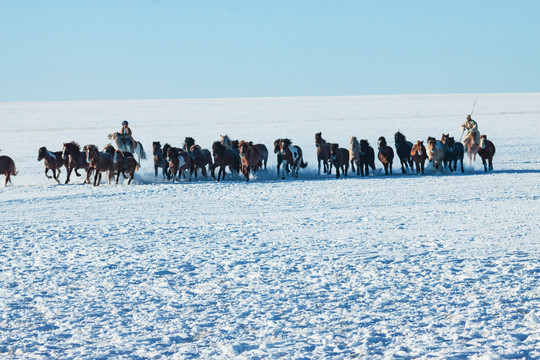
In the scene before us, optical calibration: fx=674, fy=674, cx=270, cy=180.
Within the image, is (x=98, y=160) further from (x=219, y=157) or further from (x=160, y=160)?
(x=219, y=157)

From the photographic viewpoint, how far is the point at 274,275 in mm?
6980

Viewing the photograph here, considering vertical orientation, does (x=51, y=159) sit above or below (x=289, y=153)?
above

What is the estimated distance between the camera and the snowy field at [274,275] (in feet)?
16.1

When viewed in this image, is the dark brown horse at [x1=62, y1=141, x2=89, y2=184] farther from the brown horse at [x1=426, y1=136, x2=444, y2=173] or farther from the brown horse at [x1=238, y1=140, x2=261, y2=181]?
the brown horse at [x1=426, y1=136, x2=444, y2=173]

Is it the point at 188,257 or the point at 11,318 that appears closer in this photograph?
the point at 11,318

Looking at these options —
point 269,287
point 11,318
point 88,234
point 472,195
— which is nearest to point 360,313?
point 269,287

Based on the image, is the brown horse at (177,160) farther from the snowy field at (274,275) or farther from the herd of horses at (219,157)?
the snowy field at (274,275)

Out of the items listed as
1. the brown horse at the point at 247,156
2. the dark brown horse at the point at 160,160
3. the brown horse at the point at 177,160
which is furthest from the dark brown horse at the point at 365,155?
the dark brown horse at the point at 160,160

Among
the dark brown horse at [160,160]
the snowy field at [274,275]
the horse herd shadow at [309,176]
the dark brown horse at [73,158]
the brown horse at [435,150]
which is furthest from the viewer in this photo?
the brown horse at [435,150]

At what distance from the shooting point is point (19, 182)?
1898 cm

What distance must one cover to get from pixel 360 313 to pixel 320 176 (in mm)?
14086

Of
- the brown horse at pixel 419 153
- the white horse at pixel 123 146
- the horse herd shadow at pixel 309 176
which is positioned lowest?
the horse herd shadow at pixel 309 176

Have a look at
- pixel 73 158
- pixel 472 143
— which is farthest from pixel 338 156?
pixel 73 158

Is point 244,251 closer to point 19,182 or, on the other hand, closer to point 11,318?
point 11,318
